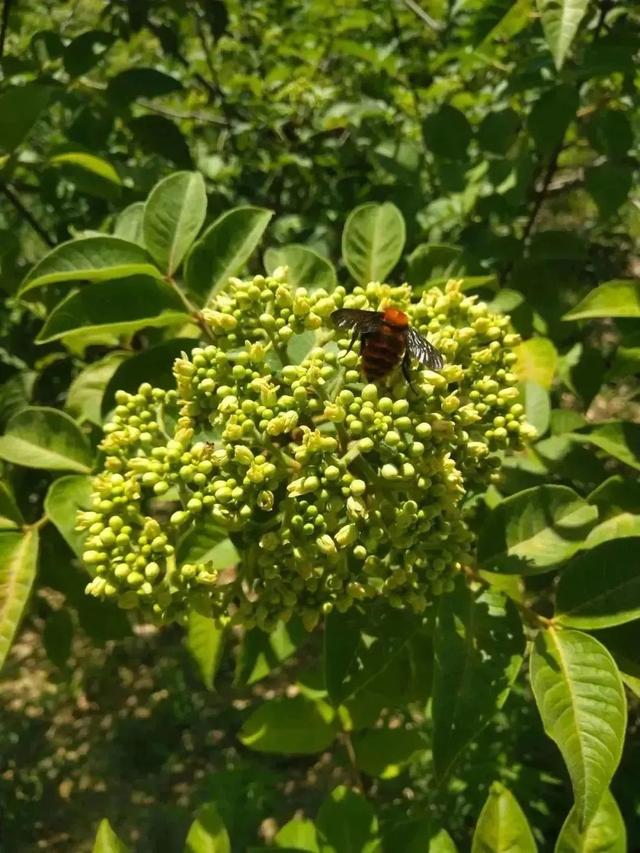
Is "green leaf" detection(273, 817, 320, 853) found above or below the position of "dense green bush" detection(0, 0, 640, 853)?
below

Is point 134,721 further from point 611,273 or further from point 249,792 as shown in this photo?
point 611,273

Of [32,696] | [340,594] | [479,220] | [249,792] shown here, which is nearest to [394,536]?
[340,594]

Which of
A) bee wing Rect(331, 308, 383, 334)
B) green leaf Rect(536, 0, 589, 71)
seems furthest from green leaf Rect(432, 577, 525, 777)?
green leaf Rect(536, 0, 589, 71)

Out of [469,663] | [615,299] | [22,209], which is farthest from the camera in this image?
[22,209]

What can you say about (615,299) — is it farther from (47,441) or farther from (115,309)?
(47,441)

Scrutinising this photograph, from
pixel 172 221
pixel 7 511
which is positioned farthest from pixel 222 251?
pixel 7 511

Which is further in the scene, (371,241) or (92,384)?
(92,384)

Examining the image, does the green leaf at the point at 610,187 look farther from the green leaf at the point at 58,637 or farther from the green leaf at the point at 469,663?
the green leaf at the point at 58,637

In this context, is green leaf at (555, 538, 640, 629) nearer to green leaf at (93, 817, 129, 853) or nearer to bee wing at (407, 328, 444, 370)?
bee wing at (407, 328, 444, 370)
